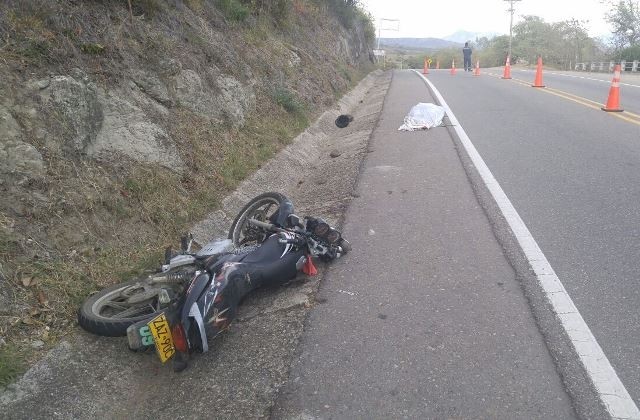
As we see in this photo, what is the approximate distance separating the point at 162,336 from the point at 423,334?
1634mm

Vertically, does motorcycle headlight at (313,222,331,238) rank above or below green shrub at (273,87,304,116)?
below

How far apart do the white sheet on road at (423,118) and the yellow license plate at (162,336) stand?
786 centimetres

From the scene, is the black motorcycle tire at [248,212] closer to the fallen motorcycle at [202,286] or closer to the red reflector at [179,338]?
the fallen motorcycle at [202,286]

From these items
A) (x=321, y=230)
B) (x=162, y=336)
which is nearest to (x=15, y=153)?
(x=162, y=336)

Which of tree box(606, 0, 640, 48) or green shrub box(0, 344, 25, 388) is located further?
tree box(606, 0, 640, 48)

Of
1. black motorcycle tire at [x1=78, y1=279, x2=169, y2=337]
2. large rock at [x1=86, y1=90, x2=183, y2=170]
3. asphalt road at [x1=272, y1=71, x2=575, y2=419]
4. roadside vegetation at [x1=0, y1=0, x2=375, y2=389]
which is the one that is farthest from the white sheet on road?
black motorcycle tire at [x1=78, y1=279, x2=169, y2=337]

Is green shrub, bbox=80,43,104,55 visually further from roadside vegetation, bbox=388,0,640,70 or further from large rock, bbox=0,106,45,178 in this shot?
roadside vegetation, bbox=388,0,640,70

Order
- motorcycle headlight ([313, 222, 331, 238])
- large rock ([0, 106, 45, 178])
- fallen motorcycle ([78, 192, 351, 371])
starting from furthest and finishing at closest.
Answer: motorcycle headlight ([313, 222, 331, 238]) → large rock ([0, 106, 45, 178]) → fallen motorcycle ([78, 192, 351, 371])

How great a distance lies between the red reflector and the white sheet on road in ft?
25.6

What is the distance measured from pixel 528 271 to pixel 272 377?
2.20 metres

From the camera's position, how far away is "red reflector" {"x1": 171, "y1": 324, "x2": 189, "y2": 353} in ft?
10.4

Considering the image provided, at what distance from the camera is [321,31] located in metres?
20.8

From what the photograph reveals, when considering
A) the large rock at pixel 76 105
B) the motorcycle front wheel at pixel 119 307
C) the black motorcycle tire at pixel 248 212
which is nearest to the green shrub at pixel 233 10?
the large rock at pixel 76 105

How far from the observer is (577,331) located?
3271 mm
